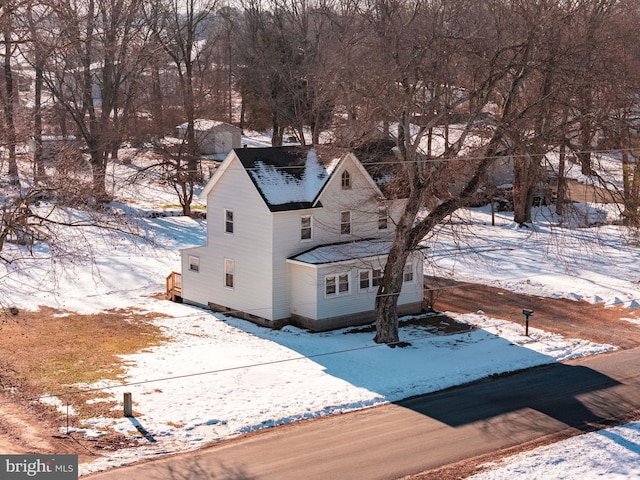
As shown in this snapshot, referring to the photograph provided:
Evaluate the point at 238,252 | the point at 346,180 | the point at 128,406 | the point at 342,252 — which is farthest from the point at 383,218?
the point at 128,406

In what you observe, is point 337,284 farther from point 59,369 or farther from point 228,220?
point 59,369

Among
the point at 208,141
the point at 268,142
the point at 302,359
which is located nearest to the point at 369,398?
the point at 302,359

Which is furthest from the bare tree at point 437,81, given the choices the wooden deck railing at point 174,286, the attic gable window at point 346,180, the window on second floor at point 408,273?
the wooden deck railing at point 174,286

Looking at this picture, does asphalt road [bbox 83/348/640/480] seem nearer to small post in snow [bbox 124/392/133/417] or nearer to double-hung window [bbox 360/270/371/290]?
small post in snow [bbox 124/392/133/417]

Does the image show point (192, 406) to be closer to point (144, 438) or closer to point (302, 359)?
point (144, 438)

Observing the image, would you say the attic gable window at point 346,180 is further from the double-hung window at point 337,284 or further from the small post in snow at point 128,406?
the small post in snow at point 128,406

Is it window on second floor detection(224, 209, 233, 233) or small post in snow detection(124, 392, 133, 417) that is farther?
window on second floor detection(224, 209, 233, 233)

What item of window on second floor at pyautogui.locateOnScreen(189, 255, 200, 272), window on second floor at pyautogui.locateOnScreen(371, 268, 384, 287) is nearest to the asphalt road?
window on second floor at pyautogui.locateOnScreen(371, 268, 384, 287)
